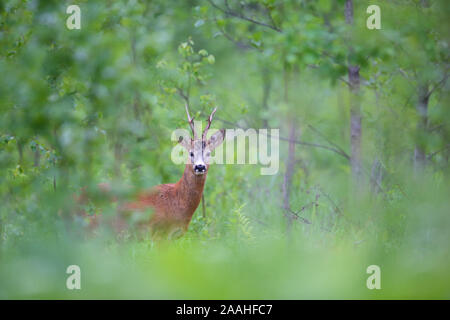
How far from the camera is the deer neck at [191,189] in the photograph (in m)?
6.29

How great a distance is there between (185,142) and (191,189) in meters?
0.54

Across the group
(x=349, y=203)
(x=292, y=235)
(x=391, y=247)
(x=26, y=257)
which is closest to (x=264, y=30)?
(x=349, y=203)

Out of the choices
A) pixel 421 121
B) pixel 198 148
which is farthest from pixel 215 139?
pixel 421 121

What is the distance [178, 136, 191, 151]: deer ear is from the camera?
637 cm

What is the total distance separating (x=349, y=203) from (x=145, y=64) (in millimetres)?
2795

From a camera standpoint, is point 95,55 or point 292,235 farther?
point 292,235

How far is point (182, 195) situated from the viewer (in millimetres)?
6297

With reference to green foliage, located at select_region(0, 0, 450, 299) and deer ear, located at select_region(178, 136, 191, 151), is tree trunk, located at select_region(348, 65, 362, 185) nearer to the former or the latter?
green foliage, located at select_region(0, 0, 450, 299)

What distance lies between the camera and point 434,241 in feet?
12.6

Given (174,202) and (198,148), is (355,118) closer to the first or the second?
(198,148)

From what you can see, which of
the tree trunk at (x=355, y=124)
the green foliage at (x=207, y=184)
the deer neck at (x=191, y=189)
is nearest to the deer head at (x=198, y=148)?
the deer neck at (x=191, y=189)

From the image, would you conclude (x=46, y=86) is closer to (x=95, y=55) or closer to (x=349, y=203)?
(x=95, y=55)
